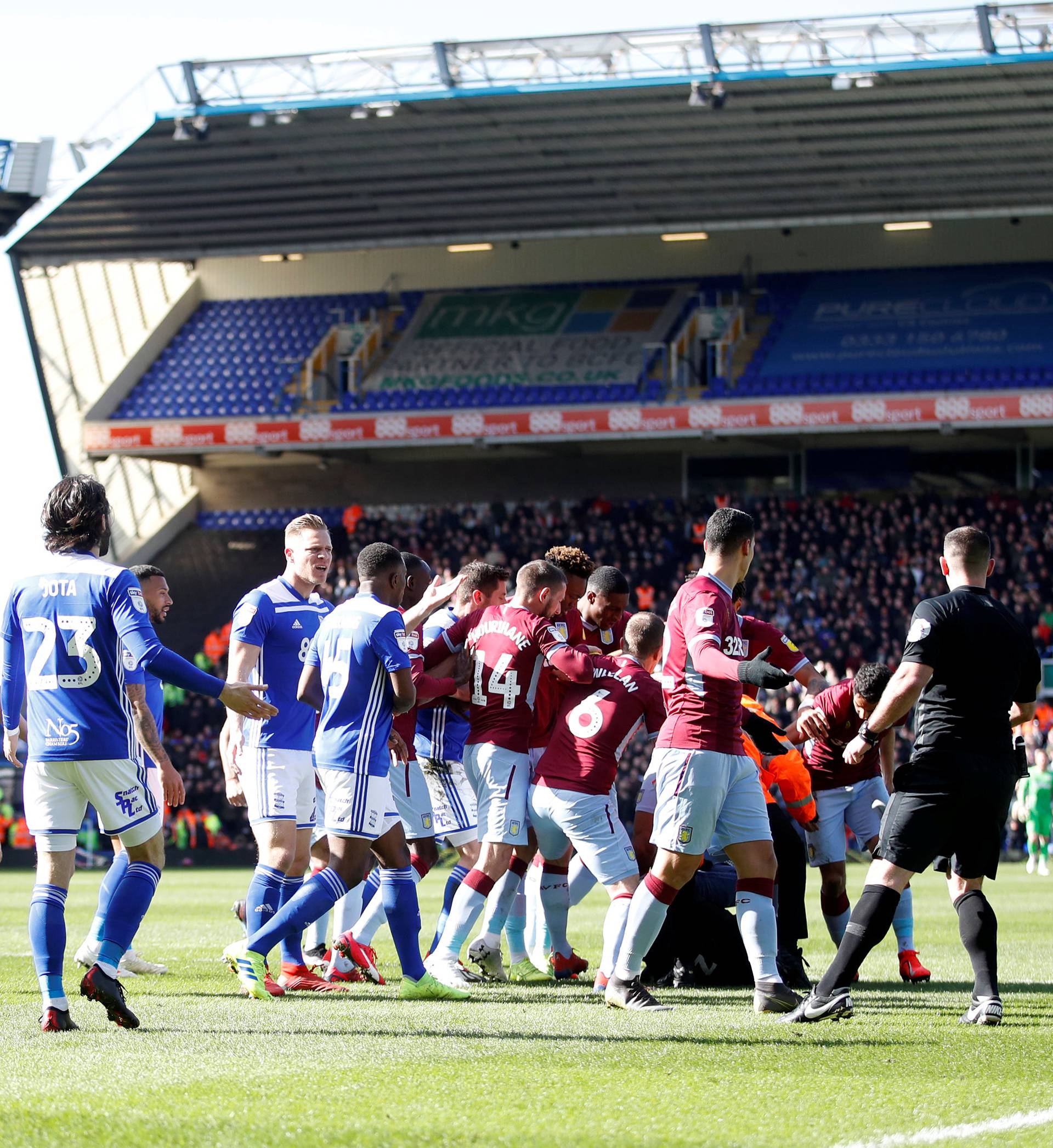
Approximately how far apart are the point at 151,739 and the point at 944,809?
342cm

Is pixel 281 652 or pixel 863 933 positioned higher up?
pixel 281 652

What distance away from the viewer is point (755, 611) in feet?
97.0

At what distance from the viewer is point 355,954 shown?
28.4 ft

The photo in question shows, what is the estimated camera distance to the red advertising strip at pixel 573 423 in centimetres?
2992

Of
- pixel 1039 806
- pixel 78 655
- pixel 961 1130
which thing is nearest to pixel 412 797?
pixel 78 655

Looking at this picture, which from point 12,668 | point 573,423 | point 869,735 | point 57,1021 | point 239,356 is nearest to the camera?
point 57,1021

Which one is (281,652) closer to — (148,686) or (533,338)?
(148,686)

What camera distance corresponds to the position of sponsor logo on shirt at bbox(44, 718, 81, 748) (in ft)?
20.5

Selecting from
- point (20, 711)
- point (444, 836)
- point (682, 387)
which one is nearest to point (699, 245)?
point (682, 387)

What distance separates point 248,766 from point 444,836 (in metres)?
1.60

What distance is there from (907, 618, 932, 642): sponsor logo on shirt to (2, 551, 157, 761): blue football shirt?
3.17 m

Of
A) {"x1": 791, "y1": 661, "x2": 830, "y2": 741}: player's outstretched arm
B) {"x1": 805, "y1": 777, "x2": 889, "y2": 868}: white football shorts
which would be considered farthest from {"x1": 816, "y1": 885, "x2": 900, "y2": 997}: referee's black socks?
{"x1": 805, "y1": 777, "x2": 889, "y2": 868}: white football shorts

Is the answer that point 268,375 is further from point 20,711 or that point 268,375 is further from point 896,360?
point 20,711

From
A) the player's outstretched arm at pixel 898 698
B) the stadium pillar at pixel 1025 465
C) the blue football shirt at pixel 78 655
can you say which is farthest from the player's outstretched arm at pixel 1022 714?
the stadium pillar at pixel 1025 465
